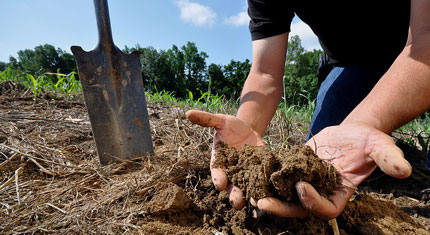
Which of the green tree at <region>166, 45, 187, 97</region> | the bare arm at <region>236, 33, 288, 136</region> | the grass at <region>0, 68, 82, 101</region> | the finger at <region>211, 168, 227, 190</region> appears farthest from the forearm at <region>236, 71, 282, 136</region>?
the green tree at <region>166, 45, 187, 97</region>

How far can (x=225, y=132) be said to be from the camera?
4.21 ft

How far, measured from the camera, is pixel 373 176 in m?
1.65

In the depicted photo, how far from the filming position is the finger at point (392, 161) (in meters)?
0.68

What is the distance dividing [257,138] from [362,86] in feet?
3.85

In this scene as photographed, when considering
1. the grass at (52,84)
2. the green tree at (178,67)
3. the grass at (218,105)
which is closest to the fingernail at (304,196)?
the grass at (218,105)

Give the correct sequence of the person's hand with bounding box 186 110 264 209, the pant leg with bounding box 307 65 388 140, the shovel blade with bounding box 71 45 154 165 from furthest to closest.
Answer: the pant leg with bounding box 307 65 388 140 → the shovel blade with bounding box 71 45 154 165 → the person's hand with bounding box 186 110 264 209

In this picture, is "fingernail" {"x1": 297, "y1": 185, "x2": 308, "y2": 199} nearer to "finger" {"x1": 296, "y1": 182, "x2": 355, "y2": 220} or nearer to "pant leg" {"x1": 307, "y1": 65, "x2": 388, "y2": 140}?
"finger" {"x1": 296, "y1": 182, "x2": 355, "y2": 220}

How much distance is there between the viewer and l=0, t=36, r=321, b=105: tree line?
3043 cm

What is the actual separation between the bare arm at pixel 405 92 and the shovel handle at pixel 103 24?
1.60m

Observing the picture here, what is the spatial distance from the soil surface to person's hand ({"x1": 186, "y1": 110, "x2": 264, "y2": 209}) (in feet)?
0.37

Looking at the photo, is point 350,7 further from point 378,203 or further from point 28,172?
point 28,172

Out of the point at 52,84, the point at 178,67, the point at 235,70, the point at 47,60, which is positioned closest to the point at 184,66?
the point at 178,67

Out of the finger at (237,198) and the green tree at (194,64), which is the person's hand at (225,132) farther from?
the green tree at (194,64)

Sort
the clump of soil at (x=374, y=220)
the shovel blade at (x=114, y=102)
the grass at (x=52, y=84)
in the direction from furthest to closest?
1. the grass at (x=52, y=84)
2. the shovel blade at (x=114, y=102)
3. the clump of soil at (x=374, y=220)
